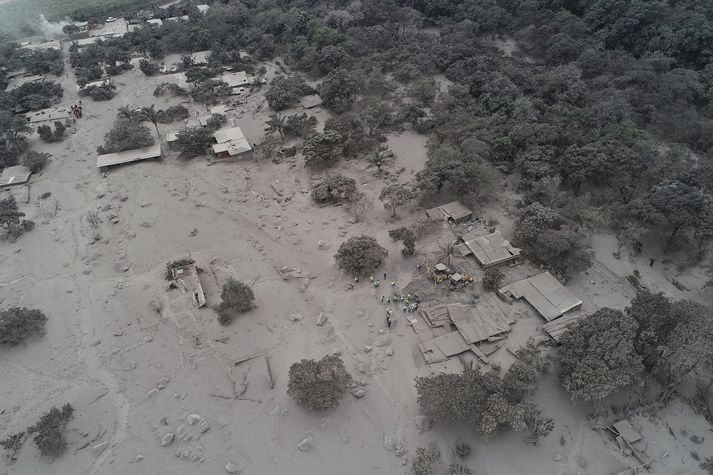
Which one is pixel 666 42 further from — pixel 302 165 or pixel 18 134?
pixel 18 134

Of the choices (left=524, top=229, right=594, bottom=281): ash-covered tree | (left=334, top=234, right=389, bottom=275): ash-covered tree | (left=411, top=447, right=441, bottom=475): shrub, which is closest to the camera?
(left=411, top=447, right=441, bottom=475): shrub

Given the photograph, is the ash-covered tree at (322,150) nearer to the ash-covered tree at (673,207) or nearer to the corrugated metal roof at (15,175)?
the ash-covered tree at (673,207)

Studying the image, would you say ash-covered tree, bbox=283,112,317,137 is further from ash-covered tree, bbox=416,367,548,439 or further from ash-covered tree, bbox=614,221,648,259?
ash-covered tree, bbox=416,367,548,439

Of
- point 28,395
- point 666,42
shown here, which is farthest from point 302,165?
point 666,42

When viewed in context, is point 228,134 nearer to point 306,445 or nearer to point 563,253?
point 306,445

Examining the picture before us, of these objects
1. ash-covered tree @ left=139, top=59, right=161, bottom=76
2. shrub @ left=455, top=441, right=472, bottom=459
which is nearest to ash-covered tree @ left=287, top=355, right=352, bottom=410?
shrub @ left=455, top=441, right=472, bottom=459

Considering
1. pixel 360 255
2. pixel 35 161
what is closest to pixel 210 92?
pixel 35 161
